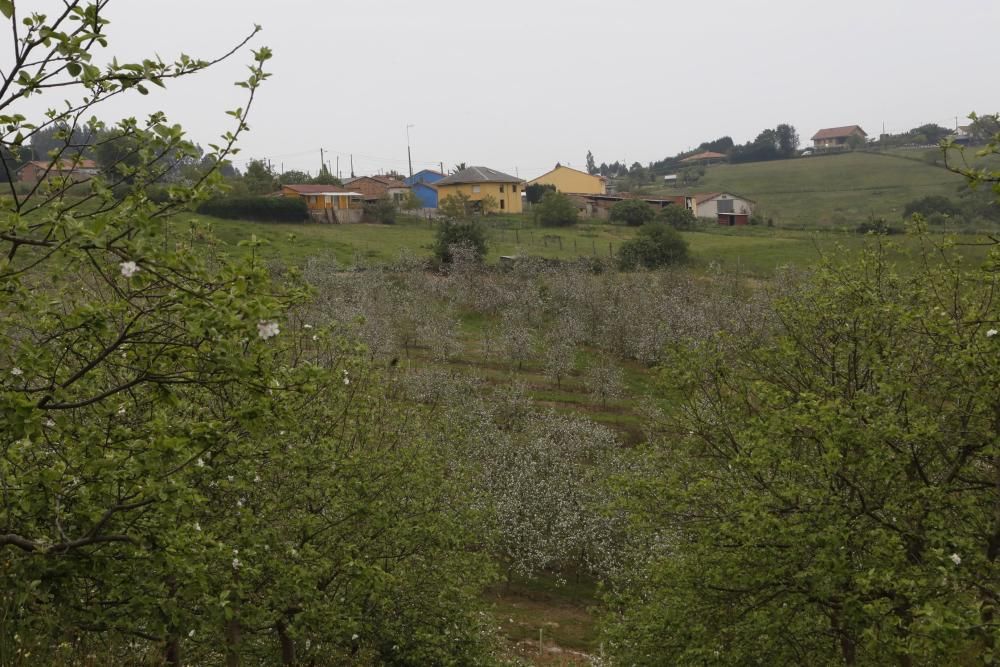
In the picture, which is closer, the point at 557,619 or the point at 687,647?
the point at 687,647

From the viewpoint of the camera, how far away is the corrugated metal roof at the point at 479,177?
9606cm

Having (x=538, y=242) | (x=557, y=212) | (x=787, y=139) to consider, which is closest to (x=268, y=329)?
(x=538, y=242)

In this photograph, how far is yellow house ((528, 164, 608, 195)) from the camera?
11281 centimetres

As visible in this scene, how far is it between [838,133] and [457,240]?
127298mm

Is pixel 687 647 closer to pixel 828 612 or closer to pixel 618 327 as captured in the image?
pixel 828 612

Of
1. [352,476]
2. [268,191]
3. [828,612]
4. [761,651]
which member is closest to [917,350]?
[828,612]

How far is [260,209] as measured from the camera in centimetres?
7238

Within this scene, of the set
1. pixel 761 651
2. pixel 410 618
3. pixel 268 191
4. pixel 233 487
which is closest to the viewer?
pixel 233 487

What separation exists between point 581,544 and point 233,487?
55.0ft

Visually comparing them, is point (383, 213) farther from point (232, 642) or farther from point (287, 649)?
point (232, 642)

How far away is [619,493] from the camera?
47.9ft

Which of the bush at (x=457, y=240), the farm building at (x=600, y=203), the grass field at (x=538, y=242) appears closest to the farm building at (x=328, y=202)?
the grass field at (x=538, y=242)

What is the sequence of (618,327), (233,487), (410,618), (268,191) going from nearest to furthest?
(233,487) < (410,618) < (618,327) < (268,191)

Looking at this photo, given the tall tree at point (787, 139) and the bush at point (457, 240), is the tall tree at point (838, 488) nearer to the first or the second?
the bush at point (457, 240)
